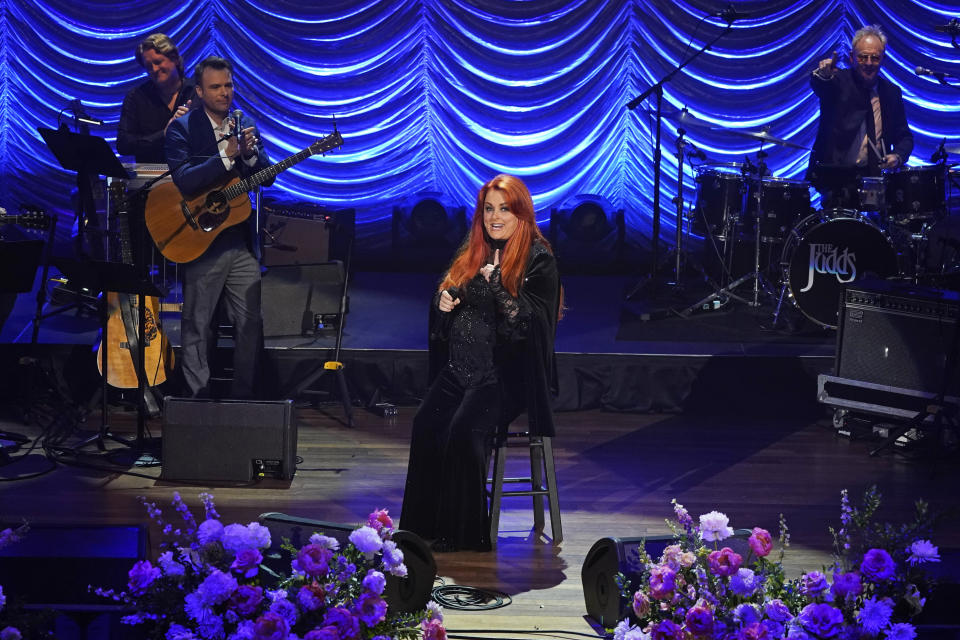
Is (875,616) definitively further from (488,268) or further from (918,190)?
(918,190)

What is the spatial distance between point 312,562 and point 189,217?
457 centimetres

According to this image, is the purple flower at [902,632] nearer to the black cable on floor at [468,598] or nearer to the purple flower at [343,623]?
the purple flower at [343,623]

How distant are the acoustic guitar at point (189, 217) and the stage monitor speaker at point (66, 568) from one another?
369cm

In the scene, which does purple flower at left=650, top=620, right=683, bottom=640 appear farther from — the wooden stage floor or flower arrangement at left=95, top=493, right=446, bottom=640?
the wooden stage floor

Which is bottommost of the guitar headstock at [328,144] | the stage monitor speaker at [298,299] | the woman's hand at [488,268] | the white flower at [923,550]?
the white flower at [923,550]

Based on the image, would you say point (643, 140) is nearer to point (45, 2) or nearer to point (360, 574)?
point (45, 2)

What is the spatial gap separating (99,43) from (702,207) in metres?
5.65

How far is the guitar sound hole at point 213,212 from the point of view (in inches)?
282

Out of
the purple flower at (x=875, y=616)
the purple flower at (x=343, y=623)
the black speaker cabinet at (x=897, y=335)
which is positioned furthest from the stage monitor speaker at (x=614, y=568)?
the black speaker cabinet at (x=897, y=335)

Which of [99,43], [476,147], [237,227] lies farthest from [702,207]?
[99,43]

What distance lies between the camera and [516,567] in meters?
5.64

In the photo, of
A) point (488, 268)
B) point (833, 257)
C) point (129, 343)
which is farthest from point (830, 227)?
point (129, 343)

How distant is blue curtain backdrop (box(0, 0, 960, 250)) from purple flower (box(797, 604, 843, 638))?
8.63 metres

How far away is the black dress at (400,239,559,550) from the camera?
224 inches
